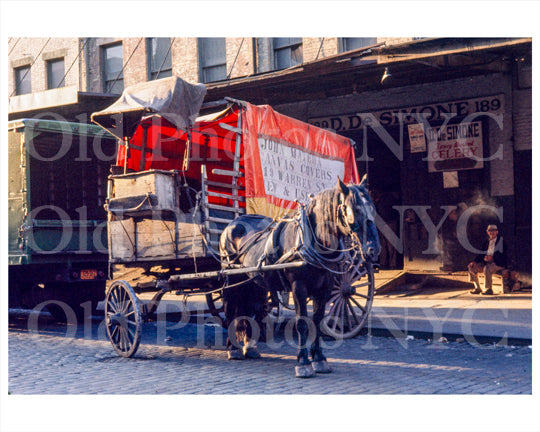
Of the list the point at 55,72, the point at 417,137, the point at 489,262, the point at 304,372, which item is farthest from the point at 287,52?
the point at 304,372

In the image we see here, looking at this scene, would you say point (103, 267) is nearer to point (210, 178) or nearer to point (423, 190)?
point (210, 178)

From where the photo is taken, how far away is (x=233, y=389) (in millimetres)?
5930

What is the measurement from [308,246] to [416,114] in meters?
8.79

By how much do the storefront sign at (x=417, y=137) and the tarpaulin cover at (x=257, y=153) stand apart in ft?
13.6

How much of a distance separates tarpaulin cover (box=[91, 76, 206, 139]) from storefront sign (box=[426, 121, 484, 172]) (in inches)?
300

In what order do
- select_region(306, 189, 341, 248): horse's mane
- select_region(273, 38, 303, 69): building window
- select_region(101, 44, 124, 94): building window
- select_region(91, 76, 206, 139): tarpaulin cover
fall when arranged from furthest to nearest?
1. select_region(101, 44, 124, 94): building window
2. select_region(273, 38, 303, 69): building window
3. select_region(91, 76, 206, 139): tarpaulin cover
4. select_region(306, 189, 341, 248): horse's mane

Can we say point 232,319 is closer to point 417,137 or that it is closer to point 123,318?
point 123,318

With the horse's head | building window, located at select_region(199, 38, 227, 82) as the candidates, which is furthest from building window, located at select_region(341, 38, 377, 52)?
the horse's head

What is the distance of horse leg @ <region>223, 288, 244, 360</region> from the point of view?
7.55 meters

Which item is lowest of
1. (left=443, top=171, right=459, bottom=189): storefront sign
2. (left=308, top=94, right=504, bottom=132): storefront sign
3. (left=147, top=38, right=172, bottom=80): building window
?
(left=443, top=171, right=459, bottom=189): storefront sign

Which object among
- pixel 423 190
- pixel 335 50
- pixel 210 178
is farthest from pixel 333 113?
pixel 210 178

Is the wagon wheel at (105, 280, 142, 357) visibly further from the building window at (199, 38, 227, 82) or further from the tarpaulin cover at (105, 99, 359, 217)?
the building window at (199, 38, 227, 82)

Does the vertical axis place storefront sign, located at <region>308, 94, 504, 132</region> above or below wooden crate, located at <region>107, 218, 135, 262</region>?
above

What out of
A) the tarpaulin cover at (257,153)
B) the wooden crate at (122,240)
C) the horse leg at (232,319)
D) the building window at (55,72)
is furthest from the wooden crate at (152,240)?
the building window at (55,72)
